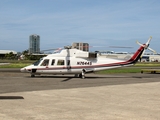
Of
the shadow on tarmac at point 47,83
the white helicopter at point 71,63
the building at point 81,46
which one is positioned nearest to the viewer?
the shadow on tarmac at point 47,83

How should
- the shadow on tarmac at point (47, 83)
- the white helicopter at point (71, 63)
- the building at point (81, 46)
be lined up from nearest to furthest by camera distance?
the shadow on tarmac at point (47, 83) < the white helicopter at point (71, 63) < the building at point (81, 46)

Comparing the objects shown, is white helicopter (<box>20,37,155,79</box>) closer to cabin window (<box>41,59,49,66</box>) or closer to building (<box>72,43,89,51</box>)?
cabin window (<box>41,59,49,66</box>)

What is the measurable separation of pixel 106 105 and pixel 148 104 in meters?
1.91

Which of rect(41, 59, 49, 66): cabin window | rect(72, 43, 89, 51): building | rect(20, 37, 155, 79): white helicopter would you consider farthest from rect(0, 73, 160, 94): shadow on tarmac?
rect(72, 43, 89, 51): building

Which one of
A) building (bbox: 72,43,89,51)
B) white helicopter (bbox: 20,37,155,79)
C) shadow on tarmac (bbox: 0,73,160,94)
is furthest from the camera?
building (bbox: 72,43,89,51)

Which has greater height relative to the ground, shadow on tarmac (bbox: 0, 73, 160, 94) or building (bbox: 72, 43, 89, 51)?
building (bbox: 72, 43, 89, 51)

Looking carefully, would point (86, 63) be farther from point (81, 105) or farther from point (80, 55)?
point (81, 105)

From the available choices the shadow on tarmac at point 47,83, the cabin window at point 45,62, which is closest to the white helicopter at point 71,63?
the cabin window at point 45,62

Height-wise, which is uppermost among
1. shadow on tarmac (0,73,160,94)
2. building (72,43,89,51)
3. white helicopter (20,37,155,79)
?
building (72,43,89,51)

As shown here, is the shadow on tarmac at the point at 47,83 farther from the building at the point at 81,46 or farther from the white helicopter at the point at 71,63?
the building at the point at 81,46

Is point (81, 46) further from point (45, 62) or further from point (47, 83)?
point (47, 83)

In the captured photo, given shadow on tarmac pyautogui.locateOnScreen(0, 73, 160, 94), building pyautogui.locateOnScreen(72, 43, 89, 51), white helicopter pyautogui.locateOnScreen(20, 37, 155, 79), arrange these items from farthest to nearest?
building pyautogui.locateOnScreen(72, 43, 89, 51)
white helicopter pyautogui.locateOnScreen(20, 37, 155, 79)
shadow on tarmac pyautogui.locateOnScreen(0, 73, 160, 94)

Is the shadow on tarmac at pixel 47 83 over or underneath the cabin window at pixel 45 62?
underneath

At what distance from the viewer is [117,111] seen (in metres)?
9.50
